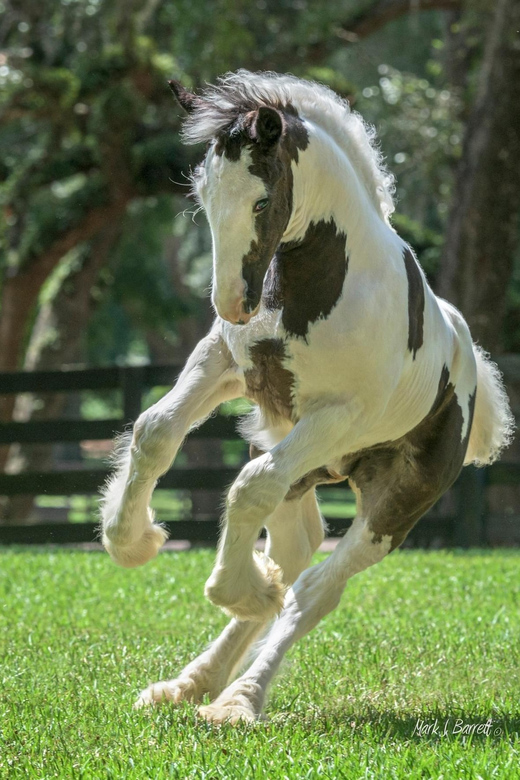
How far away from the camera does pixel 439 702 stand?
4395mm

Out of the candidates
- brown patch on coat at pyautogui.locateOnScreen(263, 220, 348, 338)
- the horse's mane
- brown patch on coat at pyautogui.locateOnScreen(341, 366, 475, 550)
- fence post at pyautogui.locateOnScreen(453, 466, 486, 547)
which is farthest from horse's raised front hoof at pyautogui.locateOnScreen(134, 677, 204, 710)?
fence post at pyautogui.locateOnScreen(453, 466, 486, 547)

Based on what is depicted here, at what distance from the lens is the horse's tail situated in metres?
5.36

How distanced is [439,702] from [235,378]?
161 cm

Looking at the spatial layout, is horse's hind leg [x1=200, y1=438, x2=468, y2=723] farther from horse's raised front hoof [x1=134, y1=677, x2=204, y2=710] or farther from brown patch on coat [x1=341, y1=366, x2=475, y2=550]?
horse's raised front hoof [x1=134, y1=677, x2=204, y2=710]

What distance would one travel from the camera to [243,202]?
3.50 metres

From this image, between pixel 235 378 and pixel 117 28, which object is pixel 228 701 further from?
pixel 117 28

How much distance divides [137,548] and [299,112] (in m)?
1.82

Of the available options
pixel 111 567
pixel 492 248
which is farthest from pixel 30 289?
pixel 111 567

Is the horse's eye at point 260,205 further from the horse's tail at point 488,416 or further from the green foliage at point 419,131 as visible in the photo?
the green foliage at point 419,131

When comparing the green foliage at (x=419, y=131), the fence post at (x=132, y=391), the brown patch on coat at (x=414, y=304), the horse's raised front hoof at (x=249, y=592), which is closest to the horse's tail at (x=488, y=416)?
the brown patch on coat at (x=414, y=304)

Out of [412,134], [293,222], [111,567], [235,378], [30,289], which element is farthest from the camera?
[30,289]

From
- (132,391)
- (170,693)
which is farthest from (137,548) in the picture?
(132,391)

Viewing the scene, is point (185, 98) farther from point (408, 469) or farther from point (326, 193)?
point (408, 469)

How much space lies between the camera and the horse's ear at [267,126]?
137 inches
